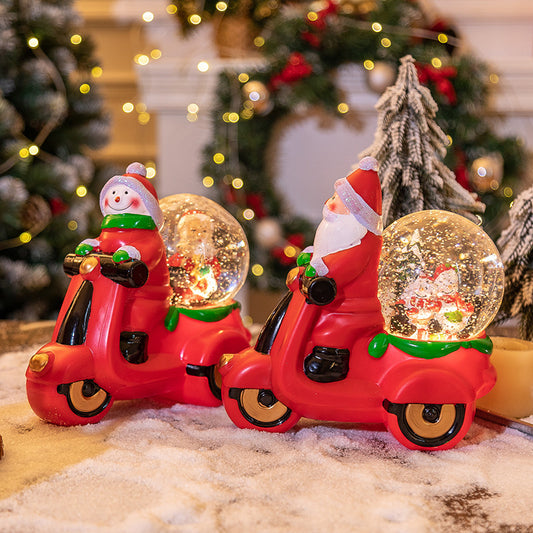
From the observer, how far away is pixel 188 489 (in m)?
0.89

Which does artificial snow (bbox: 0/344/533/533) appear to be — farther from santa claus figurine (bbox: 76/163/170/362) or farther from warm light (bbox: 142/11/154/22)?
warm light (bbox: 142/11/154/22)

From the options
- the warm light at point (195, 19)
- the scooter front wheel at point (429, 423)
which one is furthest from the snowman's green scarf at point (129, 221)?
the warm light at point (195, 19)

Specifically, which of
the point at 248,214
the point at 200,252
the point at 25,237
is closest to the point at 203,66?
the point at 248,214

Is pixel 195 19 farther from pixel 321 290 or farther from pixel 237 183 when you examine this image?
pixel 321 290

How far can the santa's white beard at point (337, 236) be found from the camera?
110 centimetres

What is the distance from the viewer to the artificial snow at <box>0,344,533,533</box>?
0.81 metres

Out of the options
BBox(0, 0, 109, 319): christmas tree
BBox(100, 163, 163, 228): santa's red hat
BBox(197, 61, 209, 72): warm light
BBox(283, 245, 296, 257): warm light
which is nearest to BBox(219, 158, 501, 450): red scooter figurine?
BBox(100, 163, 163, 228): santa's red hat

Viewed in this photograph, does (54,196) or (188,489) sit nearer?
(188,489)

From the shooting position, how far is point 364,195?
1.10 meters

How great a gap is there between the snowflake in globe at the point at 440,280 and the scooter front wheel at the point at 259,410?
0.82ft

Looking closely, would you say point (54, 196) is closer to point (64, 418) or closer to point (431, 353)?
point (64, 418)

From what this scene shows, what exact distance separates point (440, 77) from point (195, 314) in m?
1.48

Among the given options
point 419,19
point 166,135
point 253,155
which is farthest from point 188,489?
point 419,19

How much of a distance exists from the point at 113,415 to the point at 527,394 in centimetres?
79
